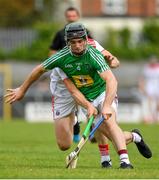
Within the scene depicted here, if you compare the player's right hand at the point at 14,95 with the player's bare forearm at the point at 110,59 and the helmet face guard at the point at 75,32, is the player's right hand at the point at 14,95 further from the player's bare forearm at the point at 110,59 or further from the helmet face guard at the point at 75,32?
the player's bare forearm at the point at 110,59

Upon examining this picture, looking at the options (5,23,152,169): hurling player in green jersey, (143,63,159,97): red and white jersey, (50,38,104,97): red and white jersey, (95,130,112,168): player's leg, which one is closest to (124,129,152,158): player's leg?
(5,23,152,169): hurling player in green jersey

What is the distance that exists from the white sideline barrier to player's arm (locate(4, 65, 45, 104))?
1909 centimetres

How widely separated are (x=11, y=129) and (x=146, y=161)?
11158 millimetres

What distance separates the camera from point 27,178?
10.3 m

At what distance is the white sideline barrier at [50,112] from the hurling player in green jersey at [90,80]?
18898 mm

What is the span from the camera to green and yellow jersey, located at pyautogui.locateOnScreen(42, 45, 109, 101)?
11.9 meters

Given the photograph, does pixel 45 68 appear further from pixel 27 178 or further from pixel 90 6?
pixel 90 6

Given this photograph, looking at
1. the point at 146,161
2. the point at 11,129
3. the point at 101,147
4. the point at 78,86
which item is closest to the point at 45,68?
the point at 78,86

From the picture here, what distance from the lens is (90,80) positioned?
12.2m

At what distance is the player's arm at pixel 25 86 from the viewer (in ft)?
39.7

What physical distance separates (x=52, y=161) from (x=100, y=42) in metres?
33.4

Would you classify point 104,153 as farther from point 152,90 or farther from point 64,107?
point 152,90

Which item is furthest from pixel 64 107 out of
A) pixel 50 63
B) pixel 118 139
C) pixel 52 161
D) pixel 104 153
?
pixel 118 139

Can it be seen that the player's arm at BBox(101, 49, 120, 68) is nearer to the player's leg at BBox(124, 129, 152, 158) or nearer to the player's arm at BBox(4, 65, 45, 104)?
the player's leg at BBox(124, 129, 152, 158)
